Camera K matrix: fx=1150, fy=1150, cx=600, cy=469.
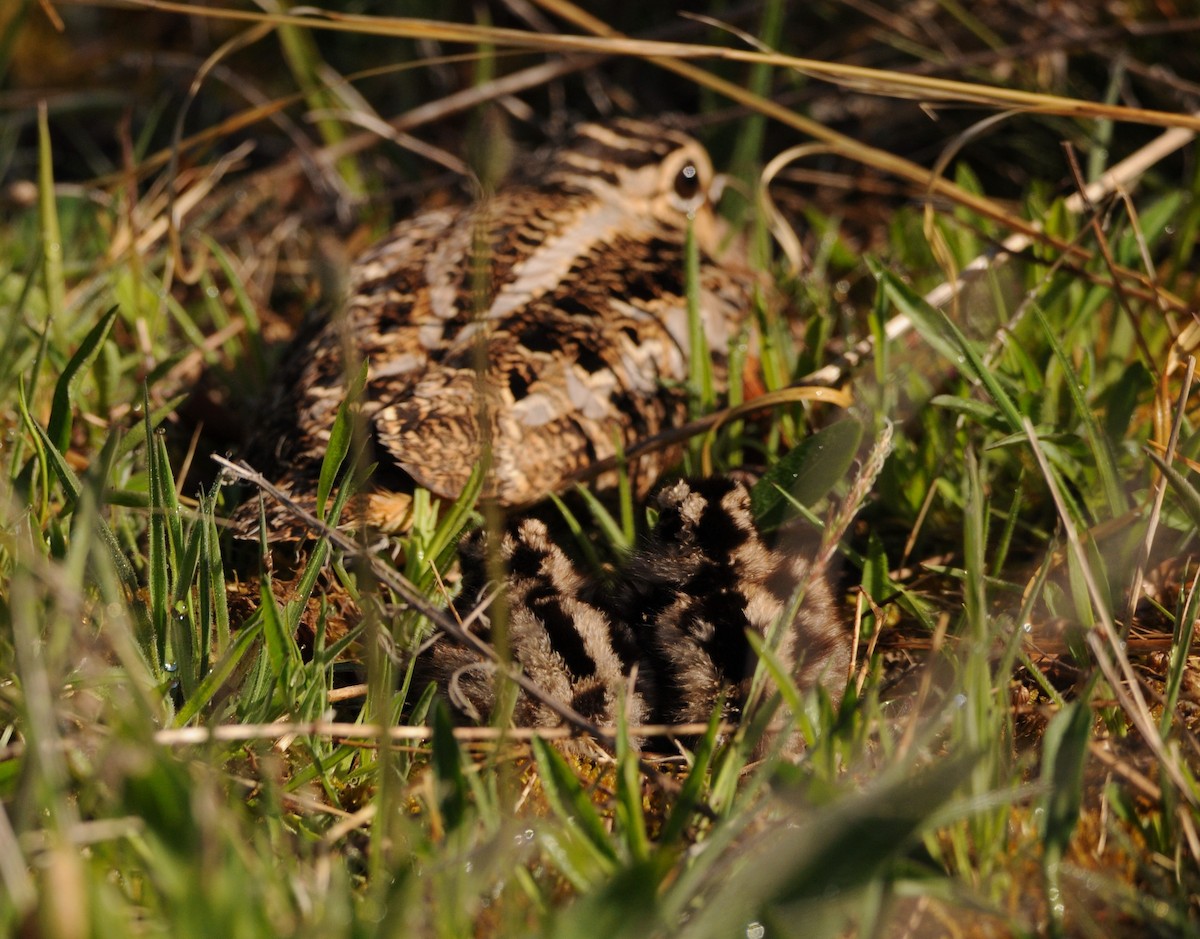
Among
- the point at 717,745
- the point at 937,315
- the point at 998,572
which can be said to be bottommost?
the point at 717,745

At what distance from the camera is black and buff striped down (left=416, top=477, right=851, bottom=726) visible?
2191 mm

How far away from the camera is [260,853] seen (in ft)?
5.04

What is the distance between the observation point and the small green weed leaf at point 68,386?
8.14 feet

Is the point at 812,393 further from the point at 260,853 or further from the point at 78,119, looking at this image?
the point at 78,119

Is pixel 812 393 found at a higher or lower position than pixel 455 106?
Result: lower

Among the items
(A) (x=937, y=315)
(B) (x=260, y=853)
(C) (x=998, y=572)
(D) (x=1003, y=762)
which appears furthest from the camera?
(A) (x=937, y=315)

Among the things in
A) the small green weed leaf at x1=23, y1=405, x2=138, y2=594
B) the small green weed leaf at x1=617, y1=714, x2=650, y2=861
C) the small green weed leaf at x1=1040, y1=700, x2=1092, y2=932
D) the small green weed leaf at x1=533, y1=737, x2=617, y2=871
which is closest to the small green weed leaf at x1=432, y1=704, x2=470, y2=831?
the small green weed leaf at x1=533, y1=737, x2=617, y2=871

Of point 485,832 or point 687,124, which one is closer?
point 485,832

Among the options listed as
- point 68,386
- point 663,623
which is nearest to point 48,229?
point 68,386

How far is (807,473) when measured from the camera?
255 centimetres

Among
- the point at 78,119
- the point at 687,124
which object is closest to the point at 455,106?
the point at 687,124

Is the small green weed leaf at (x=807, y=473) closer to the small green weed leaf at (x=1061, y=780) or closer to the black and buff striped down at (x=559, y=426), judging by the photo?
the black and buff striped down at (x=559, y=426)

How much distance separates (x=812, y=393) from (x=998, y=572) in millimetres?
585

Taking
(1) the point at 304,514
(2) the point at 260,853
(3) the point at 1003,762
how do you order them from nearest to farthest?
(2) the point at 260,853
(3) the point at 1003,762
(1) the point at 304,514
